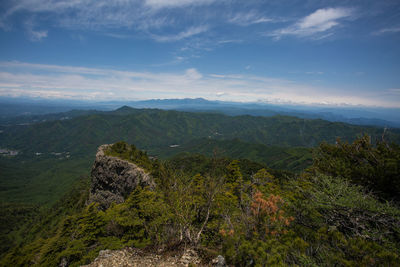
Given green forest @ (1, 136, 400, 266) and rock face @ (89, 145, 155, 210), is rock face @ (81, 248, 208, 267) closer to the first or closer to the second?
green forest @ (1, 136, 400, 266)

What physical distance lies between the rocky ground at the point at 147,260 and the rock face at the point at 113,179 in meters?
17.0

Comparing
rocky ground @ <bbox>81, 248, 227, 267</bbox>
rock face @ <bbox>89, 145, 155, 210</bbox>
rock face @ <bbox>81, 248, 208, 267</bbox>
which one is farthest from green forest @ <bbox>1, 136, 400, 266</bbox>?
rock face @ <bbox>89, 145, 155, 210</bbox>

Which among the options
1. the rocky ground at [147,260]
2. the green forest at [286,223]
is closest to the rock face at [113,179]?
the green forest at [286,223]

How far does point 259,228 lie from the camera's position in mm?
10062

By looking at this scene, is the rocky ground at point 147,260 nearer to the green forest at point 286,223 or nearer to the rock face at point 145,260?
the rock face at point 145,260

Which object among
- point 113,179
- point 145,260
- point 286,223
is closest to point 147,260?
point 145,260

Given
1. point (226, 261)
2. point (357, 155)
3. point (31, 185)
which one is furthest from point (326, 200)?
point (31, 185)

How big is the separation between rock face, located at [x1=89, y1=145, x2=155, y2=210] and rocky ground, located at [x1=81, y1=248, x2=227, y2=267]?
17.0 m

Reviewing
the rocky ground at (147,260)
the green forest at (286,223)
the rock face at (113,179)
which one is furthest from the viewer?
the rock face at (113,179)

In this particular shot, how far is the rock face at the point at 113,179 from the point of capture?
30719 mm

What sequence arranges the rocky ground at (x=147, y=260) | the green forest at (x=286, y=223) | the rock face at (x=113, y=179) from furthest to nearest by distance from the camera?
the rock face at (x=113, y=179)
the rocky ground at (x=147, y=260)
the green forest at (x=286, y=223)

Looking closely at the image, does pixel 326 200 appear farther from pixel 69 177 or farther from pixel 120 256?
pixel 69 177

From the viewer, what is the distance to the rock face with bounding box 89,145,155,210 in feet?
101

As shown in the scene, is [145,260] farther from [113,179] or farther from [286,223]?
[113,179]
